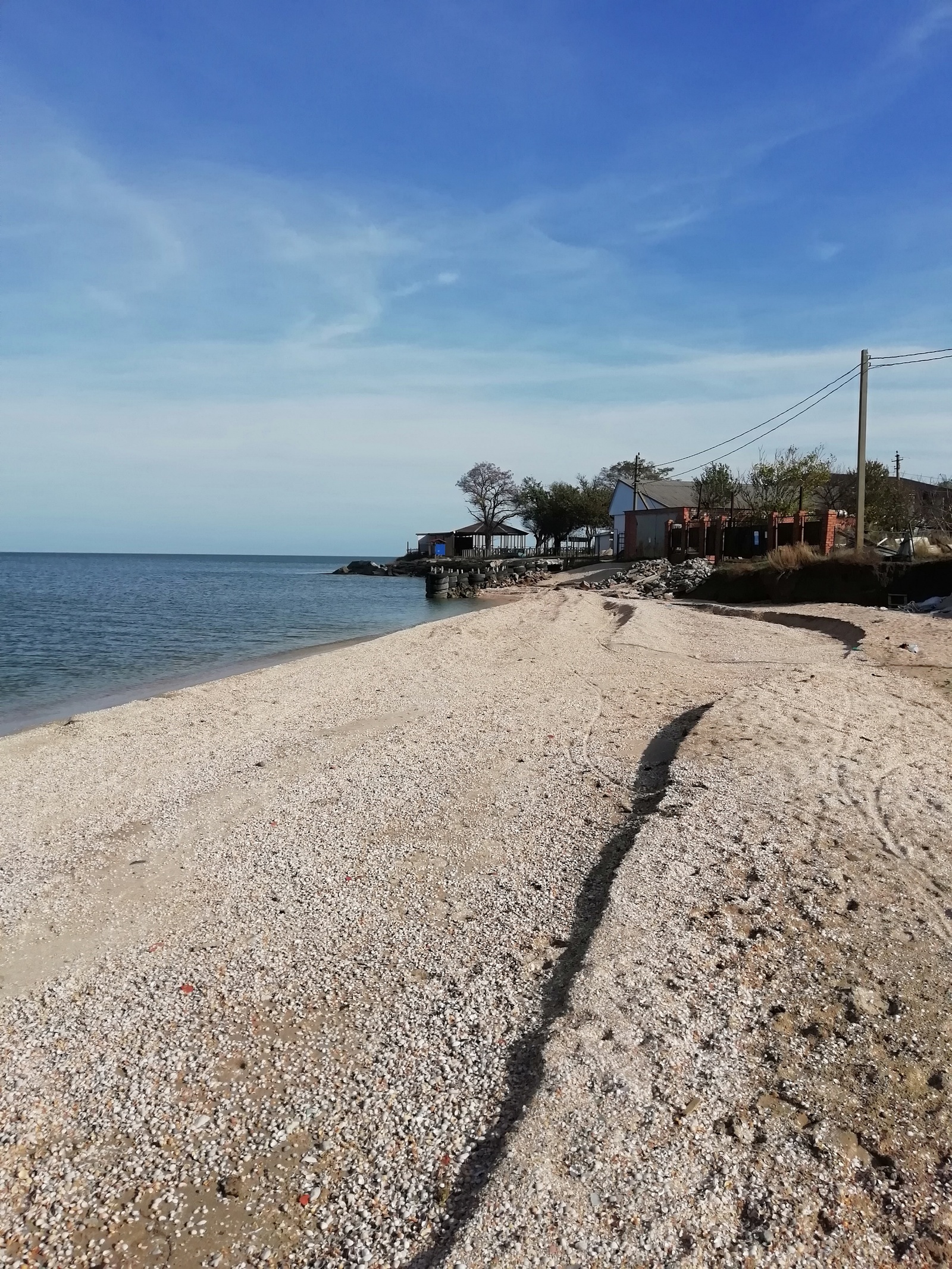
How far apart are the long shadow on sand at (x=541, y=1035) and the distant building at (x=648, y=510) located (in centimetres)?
3721

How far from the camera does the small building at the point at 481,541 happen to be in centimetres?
7612

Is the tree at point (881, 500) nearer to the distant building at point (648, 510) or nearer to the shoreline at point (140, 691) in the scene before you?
the distant building at point (648, 510)

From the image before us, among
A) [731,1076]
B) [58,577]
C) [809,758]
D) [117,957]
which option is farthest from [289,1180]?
[58,577]

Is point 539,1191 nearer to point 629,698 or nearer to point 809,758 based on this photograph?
point 809,758

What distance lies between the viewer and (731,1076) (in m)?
3.29

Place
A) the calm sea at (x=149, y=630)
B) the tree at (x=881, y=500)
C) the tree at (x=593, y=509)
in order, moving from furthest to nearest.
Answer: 1. the tree at (x=593, y=509)
2. the tree at (x=881, y=500)
3. the calm sea at (x=149, y=630)

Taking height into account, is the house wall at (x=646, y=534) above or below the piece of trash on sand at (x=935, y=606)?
above

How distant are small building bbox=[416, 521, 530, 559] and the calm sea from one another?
1468 centimetres

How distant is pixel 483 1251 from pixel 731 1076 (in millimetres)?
1306

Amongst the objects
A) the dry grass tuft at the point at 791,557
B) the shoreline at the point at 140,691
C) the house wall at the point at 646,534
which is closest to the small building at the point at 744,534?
the house wall at the point at 646,534

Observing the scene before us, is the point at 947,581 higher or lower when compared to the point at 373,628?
higher

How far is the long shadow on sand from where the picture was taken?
8.86 ft

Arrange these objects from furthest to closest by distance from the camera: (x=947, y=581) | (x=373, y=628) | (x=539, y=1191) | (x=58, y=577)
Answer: (x=58, y=577) → (x=373, y=628) → (x=947, y=581) → (x=539, y=1191)

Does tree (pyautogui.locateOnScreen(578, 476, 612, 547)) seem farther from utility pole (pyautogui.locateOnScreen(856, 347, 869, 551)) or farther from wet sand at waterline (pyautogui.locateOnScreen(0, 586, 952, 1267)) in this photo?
wet sand at waterline (pyautogui.locateOnScreen(0, 586, 952, 1267))
